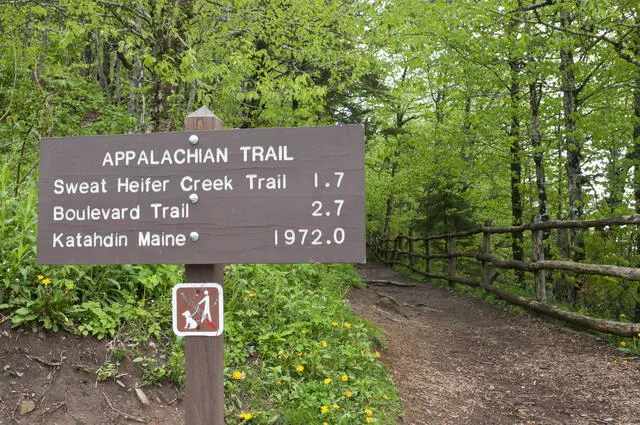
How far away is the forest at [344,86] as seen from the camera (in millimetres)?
4195

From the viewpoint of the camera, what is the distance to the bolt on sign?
1950 millimetres

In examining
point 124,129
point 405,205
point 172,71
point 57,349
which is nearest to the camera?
point 57,349

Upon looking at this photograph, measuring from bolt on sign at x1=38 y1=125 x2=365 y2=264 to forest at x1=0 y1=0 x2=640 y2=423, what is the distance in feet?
4.95

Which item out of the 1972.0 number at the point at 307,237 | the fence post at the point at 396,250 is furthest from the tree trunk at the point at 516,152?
the 1972.0 number at the point at 307,237

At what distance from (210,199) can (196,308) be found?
1.62ft

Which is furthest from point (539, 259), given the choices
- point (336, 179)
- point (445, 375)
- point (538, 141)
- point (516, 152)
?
point (336, 179)

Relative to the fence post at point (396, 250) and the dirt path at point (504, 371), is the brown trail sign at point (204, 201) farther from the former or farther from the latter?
the fence post at point (396, 250)

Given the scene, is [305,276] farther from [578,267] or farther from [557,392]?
[578,267]

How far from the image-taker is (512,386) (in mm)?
4855

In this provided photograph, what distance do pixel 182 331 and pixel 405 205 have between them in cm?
2565

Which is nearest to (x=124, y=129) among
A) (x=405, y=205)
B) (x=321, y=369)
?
(x=321, y=369)

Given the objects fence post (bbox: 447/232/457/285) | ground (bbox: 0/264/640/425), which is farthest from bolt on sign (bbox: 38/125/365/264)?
fence post (bbox: 447/232/457/285)

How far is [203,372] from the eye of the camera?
2.09 meters

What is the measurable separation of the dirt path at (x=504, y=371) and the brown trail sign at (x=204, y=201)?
2.57m
